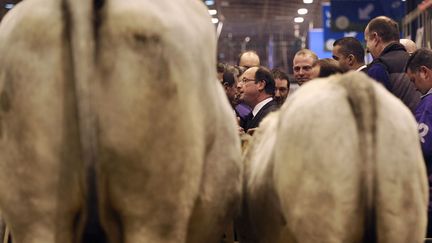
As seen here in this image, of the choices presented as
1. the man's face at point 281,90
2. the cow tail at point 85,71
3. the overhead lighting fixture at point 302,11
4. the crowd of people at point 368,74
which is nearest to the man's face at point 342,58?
the crowd of people at point 368,74

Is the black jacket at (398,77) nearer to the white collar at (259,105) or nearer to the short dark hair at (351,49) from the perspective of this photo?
the short dark hair at (351,49)

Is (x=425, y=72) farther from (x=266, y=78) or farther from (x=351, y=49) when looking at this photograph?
(x=266, y=78)

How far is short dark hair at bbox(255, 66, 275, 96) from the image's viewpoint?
855 centimetres

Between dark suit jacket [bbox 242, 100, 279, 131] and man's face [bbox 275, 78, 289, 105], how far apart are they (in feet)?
1.85

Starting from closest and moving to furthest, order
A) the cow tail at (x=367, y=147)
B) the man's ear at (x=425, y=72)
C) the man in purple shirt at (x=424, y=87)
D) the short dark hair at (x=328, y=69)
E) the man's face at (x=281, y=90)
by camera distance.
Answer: the cow tail at (x=367, y=147) < the man in purple shirt at (x=424, y=87) < the short dark hair at (x=328, y=69) < the man's ear at (x=425, y=72) < the man's face at (x=281, y=90)

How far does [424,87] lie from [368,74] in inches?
24.7

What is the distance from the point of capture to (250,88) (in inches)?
340

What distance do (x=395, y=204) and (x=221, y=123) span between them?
91 cm

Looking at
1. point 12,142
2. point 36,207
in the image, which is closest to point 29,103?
point 12,142

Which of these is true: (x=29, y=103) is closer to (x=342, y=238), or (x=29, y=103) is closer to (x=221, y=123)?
(x=221, y=123)

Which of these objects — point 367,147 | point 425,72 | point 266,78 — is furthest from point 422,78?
point 367,147

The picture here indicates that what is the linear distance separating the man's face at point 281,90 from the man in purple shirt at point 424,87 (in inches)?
94.1

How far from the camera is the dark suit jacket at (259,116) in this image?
817cm

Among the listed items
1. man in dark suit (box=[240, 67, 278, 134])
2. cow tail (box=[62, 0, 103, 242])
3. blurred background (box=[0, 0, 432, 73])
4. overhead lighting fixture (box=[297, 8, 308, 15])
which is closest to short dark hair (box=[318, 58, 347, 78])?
man in dark suit (box=[240, 67, 278, 134])
